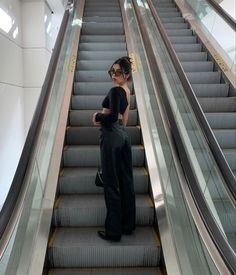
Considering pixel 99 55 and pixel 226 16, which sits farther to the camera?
pixel 99 55

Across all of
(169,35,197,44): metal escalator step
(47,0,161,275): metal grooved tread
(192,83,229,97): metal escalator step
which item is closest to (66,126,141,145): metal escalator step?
(47,0,161,275): metal grooved tread

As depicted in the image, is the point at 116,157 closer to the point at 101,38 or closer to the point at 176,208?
the point at 176,208

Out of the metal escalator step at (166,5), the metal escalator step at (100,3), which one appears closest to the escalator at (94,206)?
the metal escalator step at (166,5)

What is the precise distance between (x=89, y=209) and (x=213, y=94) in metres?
2.50

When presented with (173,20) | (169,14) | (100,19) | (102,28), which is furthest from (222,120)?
(100,19)

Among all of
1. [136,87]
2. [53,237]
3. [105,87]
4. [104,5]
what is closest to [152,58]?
[136,87]

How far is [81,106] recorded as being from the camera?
408 cm

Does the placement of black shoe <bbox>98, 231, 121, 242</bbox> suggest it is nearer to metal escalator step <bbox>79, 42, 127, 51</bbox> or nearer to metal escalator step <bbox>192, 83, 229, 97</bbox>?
metal escalator step <bbox>192, 83, 229, 97</bbox>

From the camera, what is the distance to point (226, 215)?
2.12 m

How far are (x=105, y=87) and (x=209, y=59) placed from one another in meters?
1.84

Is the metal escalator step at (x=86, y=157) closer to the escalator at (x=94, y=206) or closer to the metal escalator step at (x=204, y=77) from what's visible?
the escalator at (x=94, y=206)

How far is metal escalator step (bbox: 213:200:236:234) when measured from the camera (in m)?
2.02

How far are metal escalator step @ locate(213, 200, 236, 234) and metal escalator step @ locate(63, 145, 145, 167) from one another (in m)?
1.24

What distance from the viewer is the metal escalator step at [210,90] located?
164 inches
